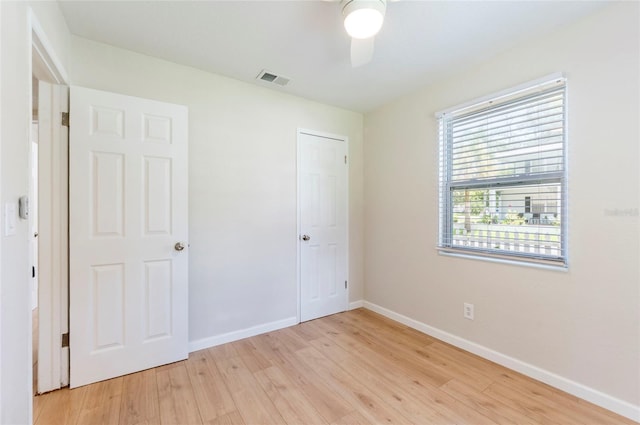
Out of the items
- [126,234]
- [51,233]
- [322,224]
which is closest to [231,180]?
[126,234]

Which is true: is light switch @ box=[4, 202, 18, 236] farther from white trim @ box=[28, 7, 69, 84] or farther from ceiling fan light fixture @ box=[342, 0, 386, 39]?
ceiling fan light fixture @ box=[342, 0, 386, 39]

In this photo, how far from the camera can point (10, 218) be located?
111 cm

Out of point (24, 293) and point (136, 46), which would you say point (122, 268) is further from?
point (136, 46)

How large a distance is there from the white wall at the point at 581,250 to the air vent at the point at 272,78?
4.62 ft

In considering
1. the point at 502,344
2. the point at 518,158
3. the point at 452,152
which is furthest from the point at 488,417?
the point at 452,152

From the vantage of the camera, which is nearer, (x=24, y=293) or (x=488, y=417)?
(x=24, y=293)

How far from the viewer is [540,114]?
1.98 m

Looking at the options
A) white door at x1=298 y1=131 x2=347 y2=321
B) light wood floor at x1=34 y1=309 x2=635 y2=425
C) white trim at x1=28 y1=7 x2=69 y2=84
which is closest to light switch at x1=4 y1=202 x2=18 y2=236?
white trim at x1=28 y1=7 x2=69 y2=84

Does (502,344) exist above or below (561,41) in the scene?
below

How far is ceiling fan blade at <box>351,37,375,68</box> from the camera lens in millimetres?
1666

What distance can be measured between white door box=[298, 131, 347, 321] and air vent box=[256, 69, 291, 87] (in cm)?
54

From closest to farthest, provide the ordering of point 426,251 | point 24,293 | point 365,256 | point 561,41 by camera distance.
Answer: point 24,293 → point 561,41 → point 426,251 → point 365,256

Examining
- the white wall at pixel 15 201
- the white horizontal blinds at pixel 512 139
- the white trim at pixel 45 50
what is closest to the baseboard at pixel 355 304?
the white horizontal blinds at pixel 512 139

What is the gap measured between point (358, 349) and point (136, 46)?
2.99 meters
